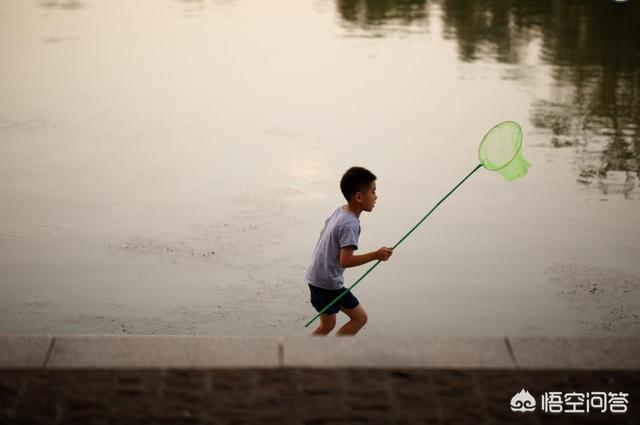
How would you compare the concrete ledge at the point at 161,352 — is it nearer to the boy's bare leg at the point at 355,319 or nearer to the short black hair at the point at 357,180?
the boy's bare leg at the point at 355,319

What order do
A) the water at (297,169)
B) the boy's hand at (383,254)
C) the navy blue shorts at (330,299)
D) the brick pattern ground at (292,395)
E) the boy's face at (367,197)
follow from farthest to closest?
1. the water at (297,169)
2. the navy blue shorts at (330,299)
3. the boy's face at (367,197)
4. the boy's hand at (383,254)
5. the brick pattern ground at (292,395)

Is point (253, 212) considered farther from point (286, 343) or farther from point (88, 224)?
point (286, 343)

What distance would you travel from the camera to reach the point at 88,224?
877 cm

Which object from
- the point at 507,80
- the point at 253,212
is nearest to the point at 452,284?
the point at 253,212

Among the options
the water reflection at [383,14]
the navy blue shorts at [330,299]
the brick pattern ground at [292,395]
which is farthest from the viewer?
the water reflection at [383,14]

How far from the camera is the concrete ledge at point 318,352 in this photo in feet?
16.9

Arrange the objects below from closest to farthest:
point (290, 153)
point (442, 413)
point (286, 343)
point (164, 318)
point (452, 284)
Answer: point (442, 413), point (286, 343), point (164, 318), point (452, 284), point (290, 153)

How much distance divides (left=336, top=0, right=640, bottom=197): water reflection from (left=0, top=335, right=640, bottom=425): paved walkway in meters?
4.94

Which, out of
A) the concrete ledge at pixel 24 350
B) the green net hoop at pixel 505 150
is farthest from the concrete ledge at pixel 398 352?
the concrete ledge at pixel 24 350

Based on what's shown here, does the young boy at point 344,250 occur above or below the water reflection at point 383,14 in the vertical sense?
above

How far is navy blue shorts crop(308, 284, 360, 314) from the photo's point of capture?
6.12 meters

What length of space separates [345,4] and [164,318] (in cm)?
1241

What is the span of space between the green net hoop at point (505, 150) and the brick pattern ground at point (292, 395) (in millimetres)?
1396

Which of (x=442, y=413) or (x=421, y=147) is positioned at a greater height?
(x=442, y=413)
